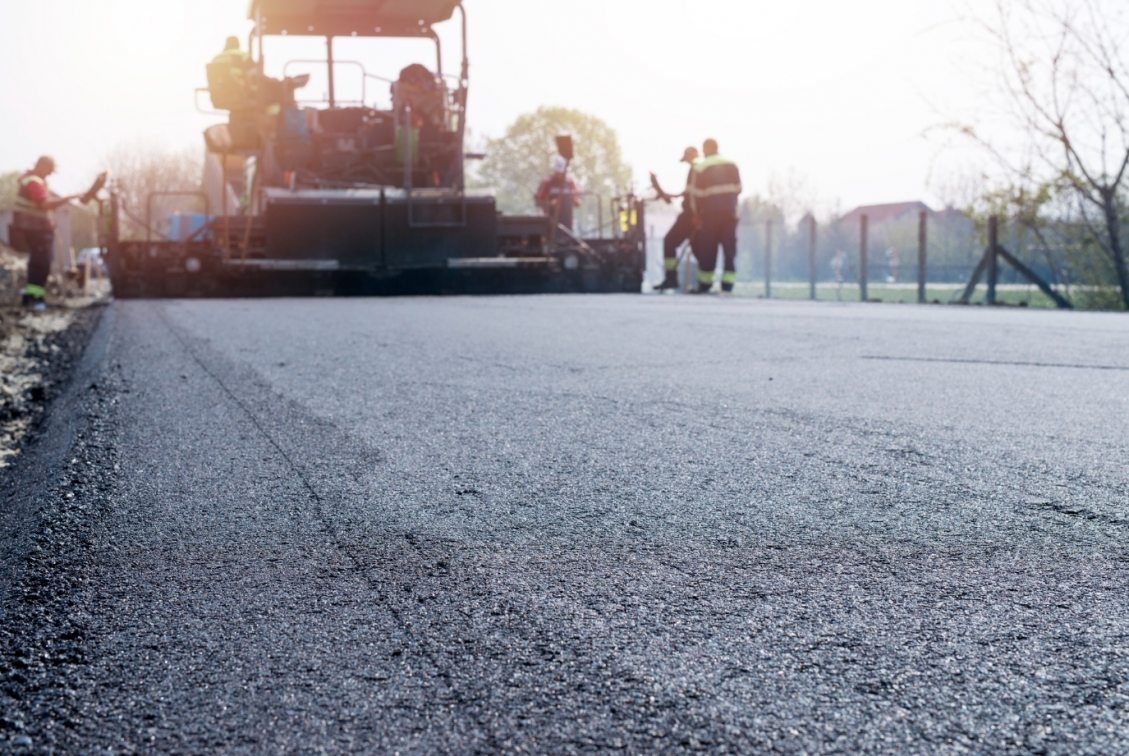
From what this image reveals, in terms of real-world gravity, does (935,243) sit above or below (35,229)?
above

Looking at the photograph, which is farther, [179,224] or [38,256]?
[179,224]

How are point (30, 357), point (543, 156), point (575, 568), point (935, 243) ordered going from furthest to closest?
1. point (543, 156)
2. point (935, 243)
3. point (30, 357)
4. point (575, 568)

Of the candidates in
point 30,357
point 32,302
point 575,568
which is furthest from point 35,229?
point 575,568

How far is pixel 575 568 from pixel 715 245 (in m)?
13.9

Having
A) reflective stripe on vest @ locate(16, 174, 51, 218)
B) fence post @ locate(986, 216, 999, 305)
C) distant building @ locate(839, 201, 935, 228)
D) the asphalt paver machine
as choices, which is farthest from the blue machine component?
distant building @ locate(839, 201, 935, 228)

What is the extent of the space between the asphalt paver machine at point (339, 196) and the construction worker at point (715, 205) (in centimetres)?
230

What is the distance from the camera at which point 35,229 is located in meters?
13.2

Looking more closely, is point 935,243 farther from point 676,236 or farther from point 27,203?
point 27,203

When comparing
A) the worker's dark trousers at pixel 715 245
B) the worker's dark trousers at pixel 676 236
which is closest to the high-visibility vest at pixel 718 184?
the worker's dark trousers at pixel 715 245

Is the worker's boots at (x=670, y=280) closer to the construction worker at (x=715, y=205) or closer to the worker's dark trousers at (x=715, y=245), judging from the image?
the worker's dark trousers at (x=715, y=245)

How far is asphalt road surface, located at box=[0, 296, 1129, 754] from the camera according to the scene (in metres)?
1.50

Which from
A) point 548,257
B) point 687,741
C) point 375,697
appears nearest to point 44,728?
point 375,697

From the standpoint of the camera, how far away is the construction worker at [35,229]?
13.2 meters

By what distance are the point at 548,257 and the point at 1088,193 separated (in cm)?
736
